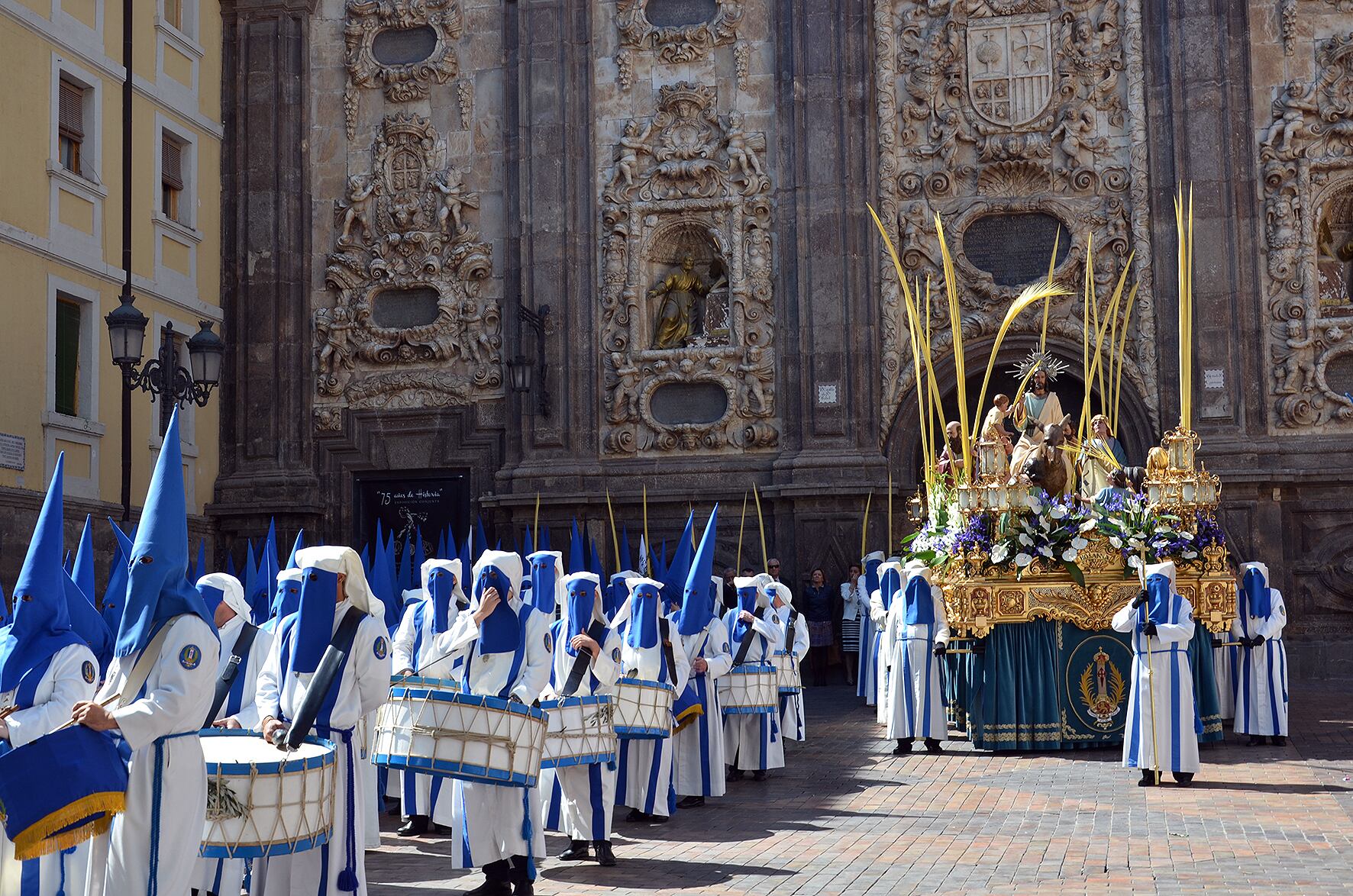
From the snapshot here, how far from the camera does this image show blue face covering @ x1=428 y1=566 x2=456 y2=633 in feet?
39.0

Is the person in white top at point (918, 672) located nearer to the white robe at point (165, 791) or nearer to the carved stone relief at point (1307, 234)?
the carved stone relief at point (1307, 234)

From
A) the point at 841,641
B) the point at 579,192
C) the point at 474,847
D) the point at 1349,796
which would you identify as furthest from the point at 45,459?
the point at 1349,796

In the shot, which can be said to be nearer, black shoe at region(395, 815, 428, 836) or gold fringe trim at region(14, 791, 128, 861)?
gold fringe trim at region(14, 791, 128, 861)

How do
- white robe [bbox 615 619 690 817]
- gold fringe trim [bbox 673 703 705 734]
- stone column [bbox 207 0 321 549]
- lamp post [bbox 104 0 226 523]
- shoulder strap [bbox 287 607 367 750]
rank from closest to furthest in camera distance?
shoulder strap [bbox 287 607 367 750], white robe [bbox 615 619 690 817], gold fringe trim [bbox 673 703 705 734], lamp post [bbox 104 0 226 523], stone column [bbox 207 0 321 549]

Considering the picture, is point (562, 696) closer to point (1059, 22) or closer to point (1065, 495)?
point (1065, 495)

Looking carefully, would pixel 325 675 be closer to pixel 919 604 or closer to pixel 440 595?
pixel 440 595

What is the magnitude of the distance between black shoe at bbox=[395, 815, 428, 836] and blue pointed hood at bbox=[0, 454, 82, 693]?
4713 mm

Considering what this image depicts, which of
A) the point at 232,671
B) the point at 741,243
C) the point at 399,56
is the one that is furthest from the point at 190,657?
the point at 399,56

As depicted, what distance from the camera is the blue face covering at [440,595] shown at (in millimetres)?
11883

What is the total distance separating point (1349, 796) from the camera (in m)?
12.0

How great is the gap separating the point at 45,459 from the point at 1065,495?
13155 mm

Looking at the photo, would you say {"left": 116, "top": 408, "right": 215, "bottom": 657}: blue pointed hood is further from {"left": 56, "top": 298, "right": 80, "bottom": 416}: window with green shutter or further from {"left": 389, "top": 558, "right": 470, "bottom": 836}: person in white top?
{"left": 56, "top": 298, "right": 80, "bottom": 416}: window with green shutter

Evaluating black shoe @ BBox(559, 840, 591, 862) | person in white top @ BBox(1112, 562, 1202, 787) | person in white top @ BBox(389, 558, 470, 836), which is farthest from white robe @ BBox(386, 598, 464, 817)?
person in white top @ BBox(1112, 562, 1202, 787)

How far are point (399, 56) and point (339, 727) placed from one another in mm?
19883
